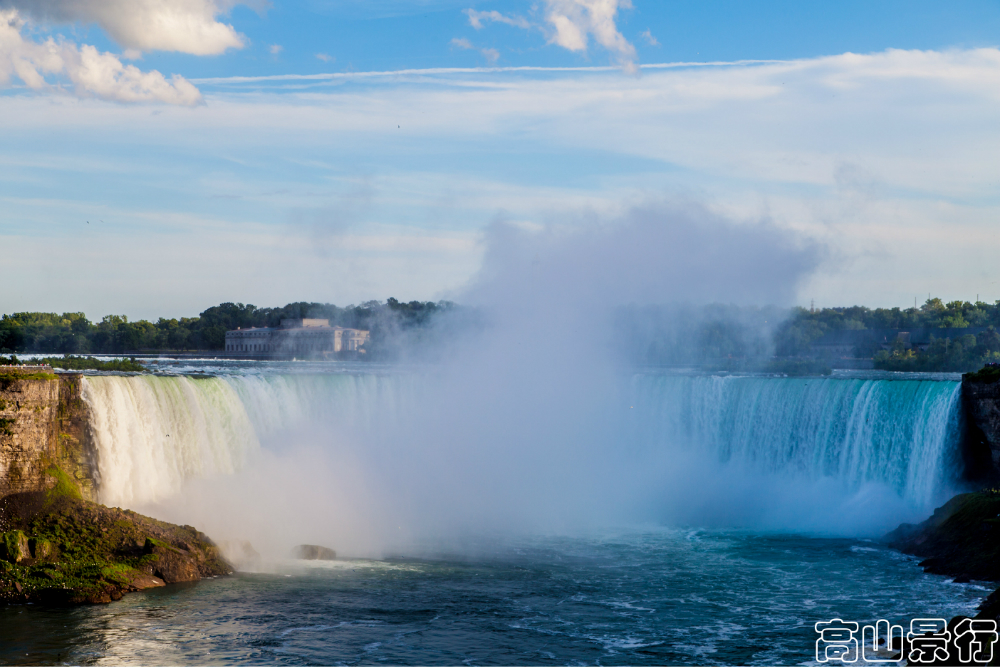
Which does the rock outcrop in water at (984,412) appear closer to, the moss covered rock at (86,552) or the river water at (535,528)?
the river water at (535,528)

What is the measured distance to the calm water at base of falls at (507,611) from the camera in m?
16.5

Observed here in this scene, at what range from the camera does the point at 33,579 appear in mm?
19609

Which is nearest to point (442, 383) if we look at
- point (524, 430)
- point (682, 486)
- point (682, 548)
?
point (524, 430)

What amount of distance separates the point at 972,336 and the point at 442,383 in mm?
40258

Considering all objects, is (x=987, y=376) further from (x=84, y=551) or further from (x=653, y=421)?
(x=84, y=551)

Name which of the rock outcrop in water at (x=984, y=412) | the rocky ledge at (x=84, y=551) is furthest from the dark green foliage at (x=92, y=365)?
the rock outcrop in water at (x=984, y=412)

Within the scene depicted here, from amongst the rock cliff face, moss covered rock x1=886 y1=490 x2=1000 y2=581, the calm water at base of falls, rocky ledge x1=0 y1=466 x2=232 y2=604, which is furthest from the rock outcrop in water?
the rock cliff face

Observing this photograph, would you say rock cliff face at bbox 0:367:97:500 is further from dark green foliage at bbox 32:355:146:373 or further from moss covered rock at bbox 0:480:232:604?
dark green foliage at bbox 32:355:146:373

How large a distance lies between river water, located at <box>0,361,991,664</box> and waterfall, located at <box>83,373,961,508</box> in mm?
72

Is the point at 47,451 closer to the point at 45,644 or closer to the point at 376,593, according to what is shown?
the point at 45,644

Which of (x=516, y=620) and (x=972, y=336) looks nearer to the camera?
(x=516, y=620)

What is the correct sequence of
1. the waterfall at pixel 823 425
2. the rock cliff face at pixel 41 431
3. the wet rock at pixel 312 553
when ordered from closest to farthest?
the rock cliff face at pixel 41 431, the wet rock at pixel 312 553, the waterfall at pixel 823 425

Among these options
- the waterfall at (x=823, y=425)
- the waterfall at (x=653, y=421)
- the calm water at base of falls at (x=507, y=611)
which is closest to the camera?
the calm water at base of falls at (x=507, y=611)

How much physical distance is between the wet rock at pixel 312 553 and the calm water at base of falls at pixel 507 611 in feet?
2.92
